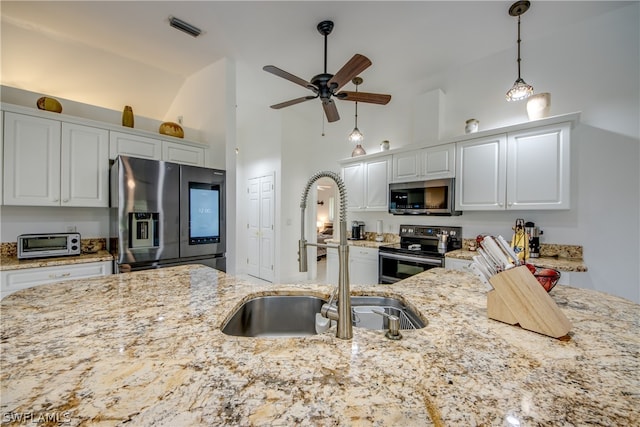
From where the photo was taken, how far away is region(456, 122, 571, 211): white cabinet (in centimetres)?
233

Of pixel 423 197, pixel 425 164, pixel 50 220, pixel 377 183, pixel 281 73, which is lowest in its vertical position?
pixel 50 220

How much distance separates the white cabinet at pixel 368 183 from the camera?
141 inches

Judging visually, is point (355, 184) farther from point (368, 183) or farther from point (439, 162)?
point (439, 162)

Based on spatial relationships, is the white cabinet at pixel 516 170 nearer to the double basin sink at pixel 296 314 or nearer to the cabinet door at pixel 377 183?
the cabinet door at pixel 377 183

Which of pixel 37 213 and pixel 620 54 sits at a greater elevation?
pixel 620 54

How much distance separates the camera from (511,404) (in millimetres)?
523

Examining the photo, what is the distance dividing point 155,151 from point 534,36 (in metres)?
4.22

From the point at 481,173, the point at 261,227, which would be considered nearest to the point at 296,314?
the point at 481,173

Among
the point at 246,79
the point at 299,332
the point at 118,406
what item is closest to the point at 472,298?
the point at 299,332

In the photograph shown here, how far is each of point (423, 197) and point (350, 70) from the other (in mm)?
1826

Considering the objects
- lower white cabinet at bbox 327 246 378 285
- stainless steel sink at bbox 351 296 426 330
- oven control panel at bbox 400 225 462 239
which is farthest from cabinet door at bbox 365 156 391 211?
stainless steel sink at bbox 351 296 426 330

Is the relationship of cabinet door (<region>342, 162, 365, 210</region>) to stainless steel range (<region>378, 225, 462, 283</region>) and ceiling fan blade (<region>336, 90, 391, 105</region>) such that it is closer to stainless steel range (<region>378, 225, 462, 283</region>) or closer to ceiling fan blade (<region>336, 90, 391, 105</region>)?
stainless steel range (<region>378, 225, 462, 283</region>)

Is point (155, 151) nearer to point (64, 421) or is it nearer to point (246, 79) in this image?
point (246, 79)

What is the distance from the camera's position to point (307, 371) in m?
0.62
